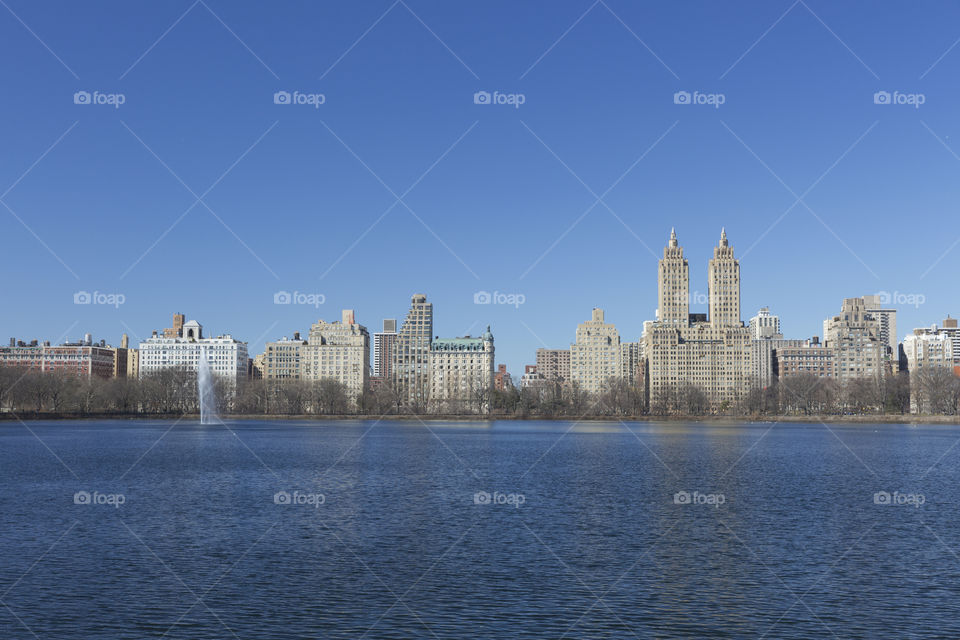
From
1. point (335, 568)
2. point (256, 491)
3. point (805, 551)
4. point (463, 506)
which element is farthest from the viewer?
point (256, 491)

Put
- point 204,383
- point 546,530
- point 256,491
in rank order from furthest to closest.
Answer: point 204,383 → point 256,491 → point 546,530

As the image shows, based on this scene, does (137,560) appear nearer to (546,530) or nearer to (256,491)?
Result: (546,530)

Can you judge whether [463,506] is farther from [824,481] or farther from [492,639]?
[824,481]

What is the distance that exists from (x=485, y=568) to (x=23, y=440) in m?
82.3

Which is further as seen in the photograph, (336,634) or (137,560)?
(137,560)

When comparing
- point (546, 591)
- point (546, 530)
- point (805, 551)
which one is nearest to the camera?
point (546, 591)

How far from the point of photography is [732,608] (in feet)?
79.2

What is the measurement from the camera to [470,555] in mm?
30531

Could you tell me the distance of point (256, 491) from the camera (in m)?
47.9

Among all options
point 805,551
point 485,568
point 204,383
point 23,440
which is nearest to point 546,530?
point 485,568

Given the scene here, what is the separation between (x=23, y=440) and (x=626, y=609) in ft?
289

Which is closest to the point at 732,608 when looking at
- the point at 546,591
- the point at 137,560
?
the point at 546,591

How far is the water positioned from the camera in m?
22.8

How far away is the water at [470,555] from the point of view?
74.7 feet
